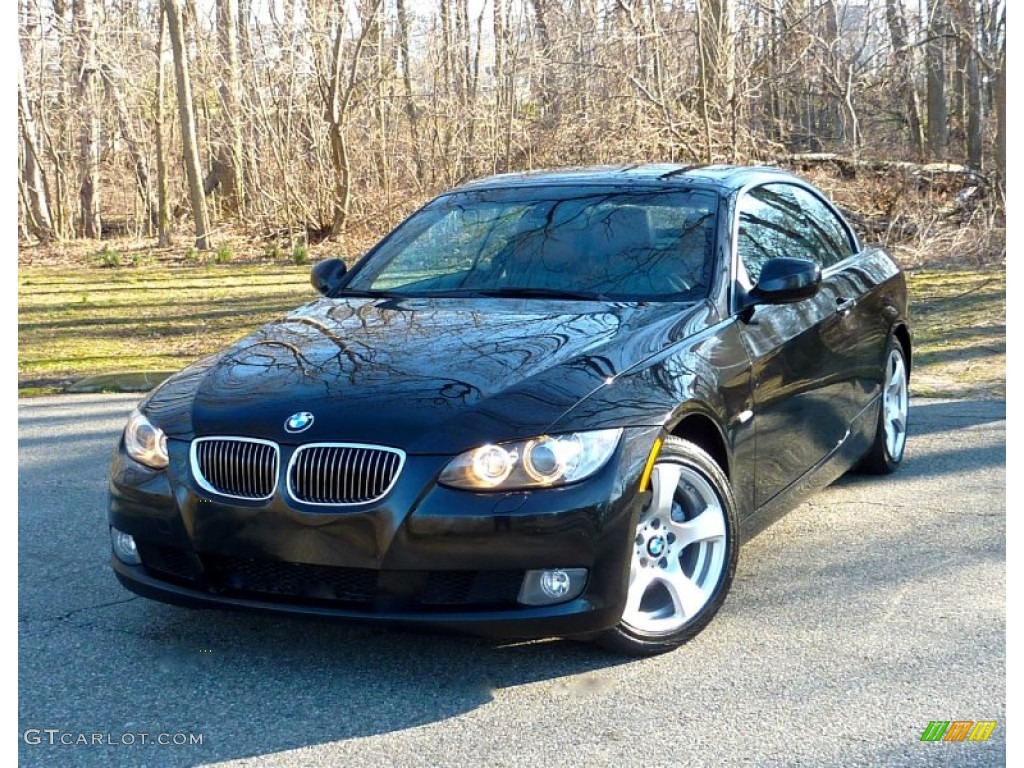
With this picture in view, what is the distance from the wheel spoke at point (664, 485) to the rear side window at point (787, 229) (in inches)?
50.8

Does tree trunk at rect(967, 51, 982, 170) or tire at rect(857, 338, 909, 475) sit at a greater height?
tree trunk at rect(967, 51, 982, 170)

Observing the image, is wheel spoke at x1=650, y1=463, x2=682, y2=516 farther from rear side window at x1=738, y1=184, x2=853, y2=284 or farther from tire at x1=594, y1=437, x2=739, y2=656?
rear side window at x1=738, y1=184, x2=853, y2=284

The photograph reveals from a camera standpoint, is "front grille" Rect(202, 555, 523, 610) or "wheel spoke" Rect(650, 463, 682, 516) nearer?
"front grille" Rect(202, 555, 523, 610)

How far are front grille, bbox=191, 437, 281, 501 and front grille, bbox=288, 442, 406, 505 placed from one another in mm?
90

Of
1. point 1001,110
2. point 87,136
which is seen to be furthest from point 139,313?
point 87,136

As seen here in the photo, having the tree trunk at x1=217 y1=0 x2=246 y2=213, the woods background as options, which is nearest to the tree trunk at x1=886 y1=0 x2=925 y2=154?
the woods background

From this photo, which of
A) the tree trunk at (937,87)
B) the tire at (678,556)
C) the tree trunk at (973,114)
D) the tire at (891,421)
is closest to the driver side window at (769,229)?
the tire at (891,421)

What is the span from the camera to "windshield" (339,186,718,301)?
4.85 m

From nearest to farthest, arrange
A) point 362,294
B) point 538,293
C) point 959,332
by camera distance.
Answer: point 538,293 → point 362,294 → point 959,332

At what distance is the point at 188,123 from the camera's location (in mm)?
21234

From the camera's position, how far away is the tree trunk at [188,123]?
2077cm

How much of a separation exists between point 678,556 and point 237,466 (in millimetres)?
1520

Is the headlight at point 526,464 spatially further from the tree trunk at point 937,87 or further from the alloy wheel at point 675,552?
the tree trunk at point 937,87

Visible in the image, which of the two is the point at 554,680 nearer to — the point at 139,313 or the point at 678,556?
the point at 678,556
